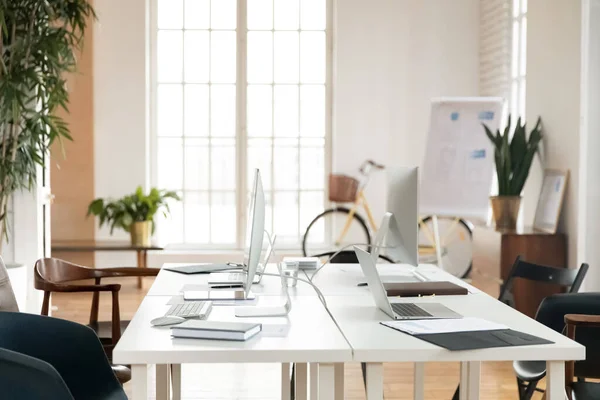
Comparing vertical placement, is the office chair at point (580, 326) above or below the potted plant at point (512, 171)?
below

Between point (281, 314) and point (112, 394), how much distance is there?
0.63 meters

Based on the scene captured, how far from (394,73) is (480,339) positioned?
6.98 metres

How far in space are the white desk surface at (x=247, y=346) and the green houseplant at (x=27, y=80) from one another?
11.8 feet

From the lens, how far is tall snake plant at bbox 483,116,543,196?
6.51 meters

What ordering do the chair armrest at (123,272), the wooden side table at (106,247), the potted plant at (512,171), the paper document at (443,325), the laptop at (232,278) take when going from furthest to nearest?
the wooden side table at (106,247)
the potted plant at (512,171)
the chair armrest at (123,272)
the laptop at (232,278)
the paper document at (443,325)

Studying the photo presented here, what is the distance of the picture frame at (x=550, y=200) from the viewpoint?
20.3 ft

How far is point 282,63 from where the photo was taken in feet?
31.0

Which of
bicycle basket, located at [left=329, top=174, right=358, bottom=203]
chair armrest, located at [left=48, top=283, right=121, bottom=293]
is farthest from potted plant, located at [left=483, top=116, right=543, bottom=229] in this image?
chair armrest, located at [left=48, top=283, right=121, bottom=293]

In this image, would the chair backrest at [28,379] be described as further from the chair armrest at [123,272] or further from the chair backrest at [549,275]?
the chair backrest at [549,275]

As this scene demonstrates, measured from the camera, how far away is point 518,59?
8.10 metres

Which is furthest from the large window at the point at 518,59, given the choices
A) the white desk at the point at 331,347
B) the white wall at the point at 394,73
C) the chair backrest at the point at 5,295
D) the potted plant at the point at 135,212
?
the chair backrest at the point at 5,295

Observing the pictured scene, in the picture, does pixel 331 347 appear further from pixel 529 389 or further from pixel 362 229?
pixel 362 229

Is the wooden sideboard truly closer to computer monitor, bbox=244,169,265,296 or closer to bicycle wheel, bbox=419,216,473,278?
bicycle wheel, bbox=419,216,473,278

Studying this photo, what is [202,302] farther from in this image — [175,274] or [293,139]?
[293,139]
